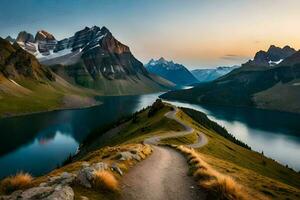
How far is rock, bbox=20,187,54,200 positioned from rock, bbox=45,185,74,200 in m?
0.41

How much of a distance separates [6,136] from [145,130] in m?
92.6

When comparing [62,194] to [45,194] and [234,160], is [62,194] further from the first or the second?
[234,160]

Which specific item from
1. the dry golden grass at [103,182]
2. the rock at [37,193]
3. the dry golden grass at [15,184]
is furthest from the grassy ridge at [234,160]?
the dry golden grass at [15,184]

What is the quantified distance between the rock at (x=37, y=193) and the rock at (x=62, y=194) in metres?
0.41

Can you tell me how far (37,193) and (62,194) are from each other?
163 cm

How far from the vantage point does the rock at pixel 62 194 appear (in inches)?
645

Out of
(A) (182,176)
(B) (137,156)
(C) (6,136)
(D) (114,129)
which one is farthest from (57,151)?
(A) (182,176)

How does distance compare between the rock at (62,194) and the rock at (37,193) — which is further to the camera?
the rock at (37,193)

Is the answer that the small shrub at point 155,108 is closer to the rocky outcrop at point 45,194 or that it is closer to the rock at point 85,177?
the rock at point 85,177

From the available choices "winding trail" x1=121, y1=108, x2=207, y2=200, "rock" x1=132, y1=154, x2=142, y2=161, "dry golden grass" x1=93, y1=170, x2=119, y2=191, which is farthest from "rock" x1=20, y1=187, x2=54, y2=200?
"rock" x1=132, y1=154, x2=142, y2=161

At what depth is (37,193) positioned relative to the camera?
1775cm

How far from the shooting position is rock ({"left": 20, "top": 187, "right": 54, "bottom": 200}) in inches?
673

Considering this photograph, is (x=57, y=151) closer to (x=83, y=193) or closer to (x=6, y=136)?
(x=6, y=136)

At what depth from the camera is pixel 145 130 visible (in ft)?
380
